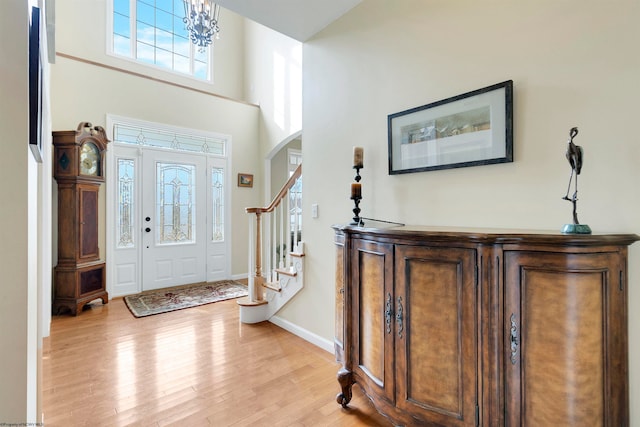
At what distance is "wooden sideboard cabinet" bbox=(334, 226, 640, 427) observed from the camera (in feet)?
3.83

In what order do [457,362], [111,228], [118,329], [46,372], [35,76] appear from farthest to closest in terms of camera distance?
1. [111,228]
2. [118,329]
3. [46,372]
4. [457,362]
5. [35,76]

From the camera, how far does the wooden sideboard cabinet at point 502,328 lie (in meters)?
1.17

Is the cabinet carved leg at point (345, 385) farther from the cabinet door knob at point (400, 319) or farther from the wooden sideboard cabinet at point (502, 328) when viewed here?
the cabinet door knob at point (400, 319)

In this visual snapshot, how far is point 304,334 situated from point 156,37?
5.63 metres

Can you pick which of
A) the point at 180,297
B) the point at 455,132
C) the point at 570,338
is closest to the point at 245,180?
the point at 180,297

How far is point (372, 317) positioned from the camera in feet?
5.74

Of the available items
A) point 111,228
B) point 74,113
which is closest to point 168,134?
point 74,113

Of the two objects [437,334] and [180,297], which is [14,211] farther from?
[180,297]

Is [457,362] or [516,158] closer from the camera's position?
[457,362]

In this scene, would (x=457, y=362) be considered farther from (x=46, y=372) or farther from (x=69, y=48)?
(x=69, y=48)

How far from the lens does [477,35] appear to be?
1816 millimetres

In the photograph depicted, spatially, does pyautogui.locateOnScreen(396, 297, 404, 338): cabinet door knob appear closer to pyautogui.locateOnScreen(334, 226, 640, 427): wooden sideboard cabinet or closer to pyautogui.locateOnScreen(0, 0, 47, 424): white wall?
pyautogui.locateOnScreen(334, 226, 640, 427): wooden sideboard cabinet

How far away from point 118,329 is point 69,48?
412 centimetres

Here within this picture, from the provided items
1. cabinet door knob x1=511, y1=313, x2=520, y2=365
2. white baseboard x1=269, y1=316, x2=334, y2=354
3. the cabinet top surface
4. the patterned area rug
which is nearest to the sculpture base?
the cabinet top surface
